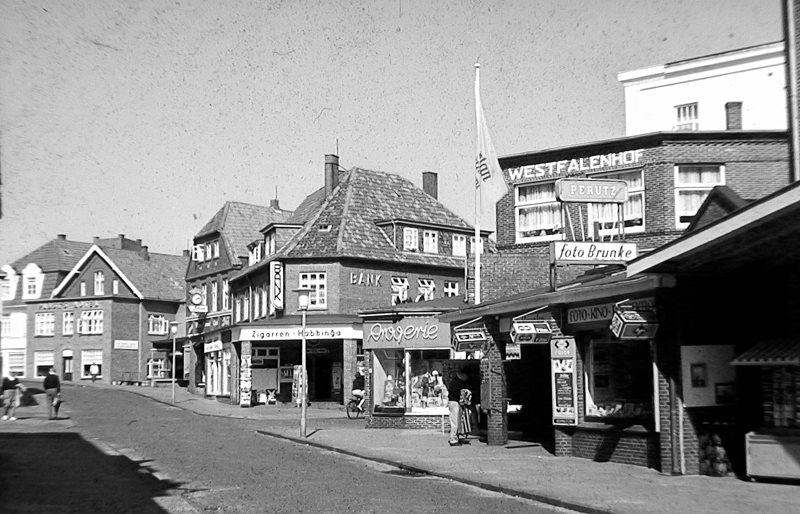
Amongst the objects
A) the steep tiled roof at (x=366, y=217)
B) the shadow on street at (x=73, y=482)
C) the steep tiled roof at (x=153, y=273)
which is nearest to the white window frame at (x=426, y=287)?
the steep tiled roof at (x=366, y=217)

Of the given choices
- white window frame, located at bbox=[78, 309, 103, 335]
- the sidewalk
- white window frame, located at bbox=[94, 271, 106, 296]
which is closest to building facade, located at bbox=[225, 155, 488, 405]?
the sidewalk

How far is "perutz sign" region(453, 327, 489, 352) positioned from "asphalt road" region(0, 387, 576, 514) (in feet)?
13.4

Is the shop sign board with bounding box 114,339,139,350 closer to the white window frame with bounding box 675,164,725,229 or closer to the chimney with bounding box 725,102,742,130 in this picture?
the chimney with bounding box 725,102,742,130

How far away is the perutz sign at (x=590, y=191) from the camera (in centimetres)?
2158

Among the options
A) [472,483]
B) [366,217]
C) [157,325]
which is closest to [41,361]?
[157,325]

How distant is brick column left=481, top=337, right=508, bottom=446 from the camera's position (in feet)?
72.1

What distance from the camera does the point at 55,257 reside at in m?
83.0

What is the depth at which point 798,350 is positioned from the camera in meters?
14.2

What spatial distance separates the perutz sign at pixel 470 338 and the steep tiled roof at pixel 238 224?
118 feet

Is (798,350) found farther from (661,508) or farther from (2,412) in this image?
(2,412)

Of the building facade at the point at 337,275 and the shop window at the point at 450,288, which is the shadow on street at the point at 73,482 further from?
the shop window at the point at 450,288

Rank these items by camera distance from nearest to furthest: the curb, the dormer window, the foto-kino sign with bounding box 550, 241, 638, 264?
the curb < the foto-kino sign with bounding box 550, 241, 638, 264 < the dormer window

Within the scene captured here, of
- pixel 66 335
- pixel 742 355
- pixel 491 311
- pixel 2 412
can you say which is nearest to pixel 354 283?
pixel 2 412

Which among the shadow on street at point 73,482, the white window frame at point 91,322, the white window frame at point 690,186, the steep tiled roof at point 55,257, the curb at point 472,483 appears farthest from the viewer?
the steep tiled roof at point 55,257
